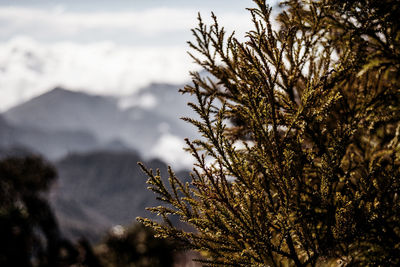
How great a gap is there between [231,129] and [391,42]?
286cm

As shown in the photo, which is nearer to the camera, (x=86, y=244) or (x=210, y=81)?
(x=210, y=81)

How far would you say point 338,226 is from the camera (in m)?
3.51

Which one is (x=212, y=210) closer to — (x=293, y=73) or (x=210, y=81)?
(x=293, y=73)

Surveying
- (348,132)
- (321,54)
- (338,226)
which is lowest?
(338,226)

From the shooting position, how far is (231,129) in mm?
5551

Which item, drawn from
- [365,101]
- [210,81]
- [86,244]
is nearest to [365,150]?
[365,101]

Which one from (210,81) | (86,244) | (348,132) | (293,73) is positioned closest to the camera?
(348,132)

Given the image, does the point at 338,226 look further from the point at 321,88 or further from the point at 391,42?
the point at 391,42

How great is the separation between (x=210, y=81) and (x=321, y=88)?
2.25 metres

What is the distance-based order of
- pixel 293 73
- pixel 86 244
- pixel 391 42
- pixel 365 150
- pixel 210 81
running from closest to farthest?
pixel 391 42, pixel 293 73, pixel 365 150, pixel 210 81, pixel 86 244

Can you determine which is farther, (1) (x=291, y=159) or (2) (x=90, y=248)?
(2) (x=90, y=248)

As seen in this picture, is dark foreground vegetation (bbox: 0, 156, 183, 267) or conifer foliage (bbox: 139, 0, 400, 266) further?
dark foreground vegetation (bbox: 0, 156, 183, 267)

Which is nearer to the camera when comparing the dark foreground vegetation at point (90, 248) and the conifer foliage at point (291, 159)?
the conifer foliage at point (291, 159)

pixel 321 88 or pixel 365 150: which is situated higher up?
pixel 321 88
